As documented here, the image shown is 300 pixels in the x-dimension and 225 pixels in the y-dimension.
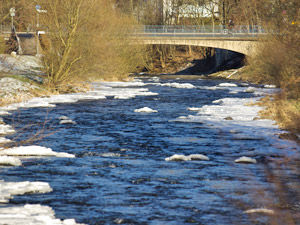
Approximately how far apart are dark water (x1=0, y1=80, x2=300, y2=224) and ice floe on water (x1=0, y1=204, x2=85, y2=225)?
26 centimetres

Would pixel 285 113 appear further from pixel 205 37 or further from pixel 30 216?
pixel 205 37

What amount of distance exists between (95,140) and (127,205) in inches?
303

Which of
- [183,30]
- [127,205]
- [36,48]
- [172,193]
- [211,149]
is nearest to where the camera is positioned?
[127,205]

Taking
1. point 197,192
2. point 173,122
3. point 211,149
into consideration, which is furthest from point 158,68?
point 197,192

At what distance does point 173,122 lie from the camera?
75.7 ft

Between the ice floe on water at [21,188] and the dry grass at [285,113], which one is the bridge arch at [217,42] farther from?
the ice floe on water at [21,188]

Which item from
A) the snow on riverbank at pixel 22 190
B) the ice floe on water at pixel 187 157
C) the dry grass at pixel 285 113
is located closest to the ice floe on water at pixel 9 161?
the snow on riverbank at pixel 22 190

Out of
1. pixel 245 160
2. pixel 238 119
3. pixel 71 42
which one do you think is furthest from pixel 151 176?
pixel 71 42

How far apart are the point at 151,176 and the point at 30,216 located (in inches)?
155

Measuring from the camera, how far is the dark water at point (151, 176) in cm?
1049

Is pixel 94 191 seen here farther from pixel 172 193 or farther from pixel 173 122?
pixel 173 122

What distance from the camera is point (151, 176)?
526 inches

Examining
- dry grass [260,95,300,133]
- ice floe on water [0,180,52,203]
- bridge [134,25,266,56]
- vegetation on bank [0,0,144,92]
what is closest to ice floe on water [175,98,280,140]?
dry grass [260,95,300,133]

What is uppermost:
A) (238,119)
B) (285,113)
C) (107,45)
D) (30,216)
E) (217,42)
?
(107,45)
